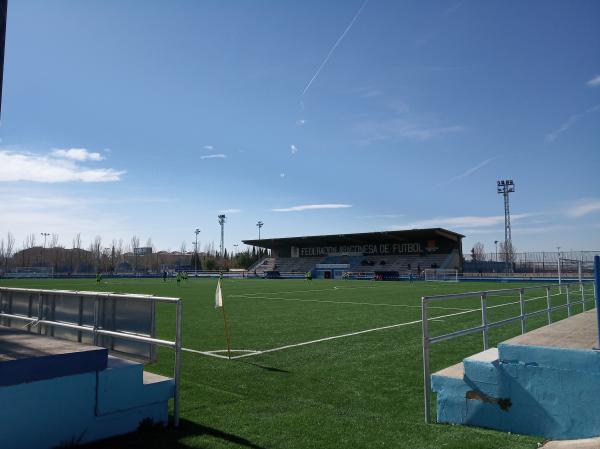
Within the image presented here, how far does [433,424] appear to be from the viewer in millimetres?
5164

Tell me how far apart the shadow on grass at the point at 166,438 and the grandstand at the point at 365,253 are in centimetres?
6390

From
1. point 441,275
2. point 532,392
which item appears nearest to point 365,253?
point 441,275

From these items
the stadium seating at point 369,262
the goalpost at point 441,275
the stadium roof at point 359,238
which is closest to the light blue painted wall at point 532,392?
the goalpost at point 441,275

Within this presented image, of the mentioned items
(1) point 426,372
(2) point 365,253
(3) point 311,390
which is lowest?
(3) point 311,390

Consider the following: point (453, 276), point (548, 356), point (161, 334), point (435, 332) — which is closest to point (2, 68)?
point (548, 356)

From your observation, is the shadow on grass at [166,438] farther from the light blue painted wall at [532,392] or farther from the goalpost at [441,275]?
the goalpost at [441,275]

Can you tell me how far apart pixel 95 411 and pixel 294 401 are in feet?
8.51

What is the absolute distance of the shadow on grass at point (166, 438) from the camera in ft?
14.6

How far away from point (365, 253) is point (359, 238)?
5.00 meters

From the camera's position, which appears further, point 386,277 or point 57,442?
point 386,277

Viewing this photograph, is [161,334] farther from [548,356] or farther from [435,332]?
[548,356]

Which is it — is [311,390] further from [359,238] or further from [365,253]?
[365,253]

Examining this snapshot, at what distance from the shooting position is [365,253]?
87.6 m

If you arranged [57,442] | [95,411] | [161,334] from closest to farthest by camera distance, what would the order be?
[57,442], [95,411], [161,334]
